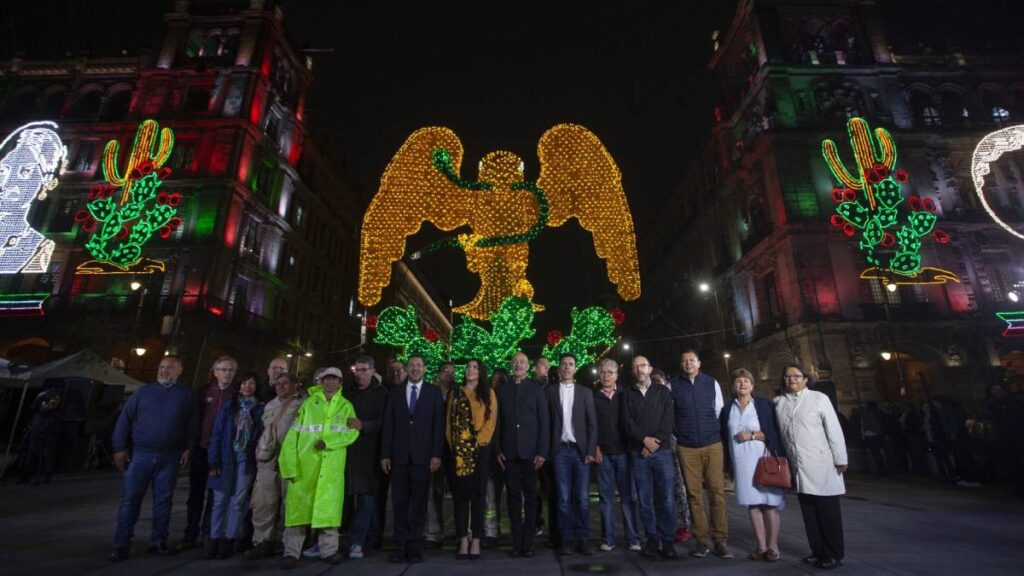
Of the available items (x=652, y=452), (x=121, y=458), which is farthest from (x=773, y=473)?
(x=121, y=458)

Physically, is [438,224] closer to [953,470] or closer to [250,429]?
[250,429]

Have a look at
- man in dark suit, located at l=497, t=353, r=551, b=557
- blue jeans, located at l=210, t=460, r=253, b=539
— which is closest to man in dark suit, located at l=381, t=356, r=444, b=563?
man in dark suit, located at l=497, t=353, r=551, b=557

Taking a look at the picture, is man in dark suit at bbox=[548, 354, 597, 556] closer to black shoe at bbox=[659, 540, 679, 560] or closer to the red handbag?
black shoe at bbox=[659, 540, 679, 560]

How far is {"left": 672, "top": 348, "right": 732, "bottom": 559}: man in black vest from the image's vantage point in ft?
14.7

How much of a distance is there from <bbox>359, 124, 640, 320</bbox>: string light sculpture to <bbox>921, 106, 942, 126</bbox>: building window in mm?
27994

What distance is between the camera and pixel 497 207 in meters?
10.0

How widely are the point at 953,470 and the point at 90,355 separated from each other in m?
20.8

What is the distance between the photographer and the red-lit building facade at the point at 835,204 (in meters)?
21.7

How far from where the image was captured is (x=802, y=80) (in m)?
26.8

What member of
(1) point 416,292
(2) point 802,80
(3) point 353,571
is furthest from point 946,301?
(1) point 416,292

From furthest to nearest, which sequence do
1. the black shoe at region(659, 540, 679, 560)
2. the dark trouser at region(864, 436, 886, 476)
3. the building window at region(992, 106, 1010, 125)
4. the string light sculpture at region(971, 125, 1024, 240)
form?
the building window at region(992, 106, 1010, 125), the string light sculpture at region(971, 125, 1024, 240), the dark trouser at region(864, 436, 886, 476), the black shoe at region(659, 540, 679, 560)

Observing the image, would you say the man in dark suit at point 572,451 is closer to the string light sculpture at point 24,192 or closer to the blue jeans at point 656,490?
the blue jeans at point 656,490

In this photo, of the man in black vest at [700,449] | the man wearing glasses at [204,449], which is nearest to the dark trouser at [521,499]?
the man in black vest at [700,449]

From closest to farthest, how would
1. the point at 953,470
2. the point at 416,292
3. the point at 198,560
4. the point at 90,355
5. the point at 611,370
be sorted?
the point at 198,560 → the point at 611,370 → the point at 953,470 → the point at 90,355 → the point at 416,292
